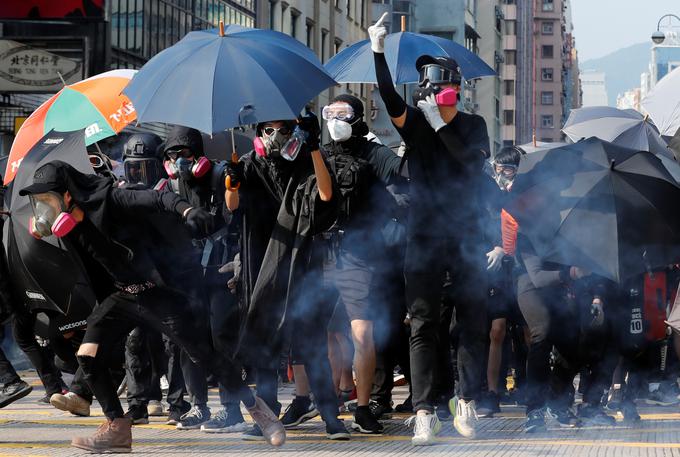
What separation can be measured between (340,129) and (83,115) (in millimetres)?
2670

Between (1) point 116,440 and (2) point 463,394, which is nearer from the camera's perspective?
(1) point 116,440

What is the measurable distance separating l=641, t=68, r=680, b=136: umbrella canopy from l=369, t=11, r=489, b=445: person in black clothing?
Answer: 14.2 ft

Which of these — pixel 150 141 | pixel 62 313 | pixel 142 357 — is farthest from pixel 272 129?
pixel 62 313

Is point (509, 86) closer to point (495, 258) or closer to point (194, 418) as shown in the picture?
point (495, 258)

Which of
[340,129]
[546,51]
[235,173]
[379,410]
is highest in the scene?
[546,51]

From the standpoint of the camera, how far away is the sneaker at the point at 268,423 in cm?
732

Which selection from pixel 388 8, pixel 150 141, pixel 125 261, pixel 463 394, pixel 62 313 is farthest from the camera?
pixel 388 8

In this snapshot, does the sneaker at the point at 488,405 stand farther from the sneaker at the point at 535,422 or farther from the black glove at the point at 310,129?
the black glove at the point at 310,129

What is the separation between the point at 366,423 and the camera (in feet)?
26.8

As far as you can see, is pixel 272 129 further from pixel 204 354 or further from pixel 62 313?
pixel 62 313

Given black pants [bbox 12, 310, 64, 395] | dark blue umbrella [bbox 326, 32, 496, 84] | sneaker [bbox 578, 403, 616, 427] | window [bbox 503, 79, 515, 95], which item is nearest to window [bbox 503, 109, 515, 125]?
window [bbox 503, 79, 515, 95]

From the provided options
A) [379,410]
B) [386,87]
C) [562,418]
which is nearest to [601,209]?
[562,418]

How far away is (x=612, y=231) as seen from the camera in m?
7.88

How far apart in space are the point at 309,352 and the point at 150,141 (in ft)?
6.62
